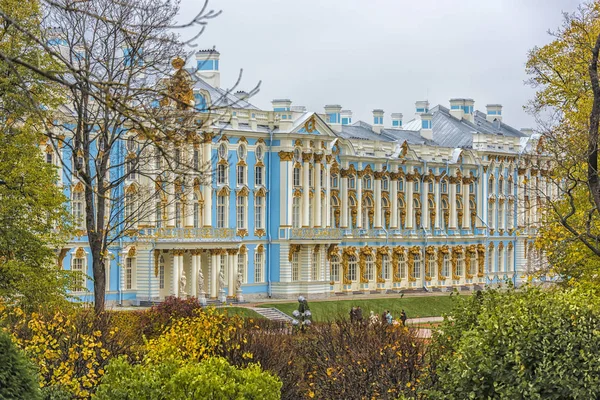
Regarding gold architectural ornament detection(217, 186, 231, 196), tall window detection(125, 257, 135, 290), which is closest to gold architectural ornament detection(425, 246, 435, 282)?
gold architectural ornament detection(217, 186, 231, 196)

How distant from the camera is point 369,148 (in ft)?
200

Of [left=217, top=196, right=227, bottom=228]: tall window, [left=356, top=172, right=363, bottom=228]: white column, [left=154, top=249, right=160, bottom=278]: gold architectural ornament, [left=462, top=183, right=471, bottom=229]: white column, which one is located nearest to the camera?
[left=154, top=249, right=160, bottom=278]: gold architectural ornament

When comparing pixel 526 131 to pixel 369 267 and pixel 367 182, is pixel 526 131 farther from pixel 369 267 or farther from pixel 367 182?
pixel 369 267

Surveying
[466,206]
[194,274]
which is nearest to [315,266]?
[194,274]

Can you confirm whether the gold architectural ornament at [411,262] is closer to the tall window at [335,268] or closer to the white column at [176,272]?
the tall window at [335,268]

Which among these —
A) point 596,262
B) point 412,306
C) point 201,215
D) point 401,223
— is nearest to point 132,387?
point 596,262

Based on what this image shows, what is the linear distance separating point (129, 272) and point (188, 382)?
105 feet

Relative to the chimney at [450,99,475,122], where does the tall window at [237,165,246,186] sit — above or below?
below

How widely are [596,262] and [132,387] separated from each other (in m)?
16.0

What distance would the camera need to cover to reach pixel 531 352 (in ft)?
51.0

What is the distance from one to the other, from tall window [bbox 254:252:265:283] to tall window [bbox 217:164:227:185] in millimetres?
4132

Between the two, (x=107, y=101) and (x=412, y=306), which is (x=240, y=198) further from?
(x=107, y=101)

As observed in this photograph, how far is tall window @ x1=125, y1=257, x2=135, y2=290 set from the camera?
47578 millimetres

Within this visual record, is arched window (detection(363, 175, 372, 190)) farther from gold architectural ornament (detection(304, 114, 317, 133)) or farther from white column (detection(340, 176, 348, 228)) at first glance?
gold architectural ornament (detection(304, 114, 317, 133))
